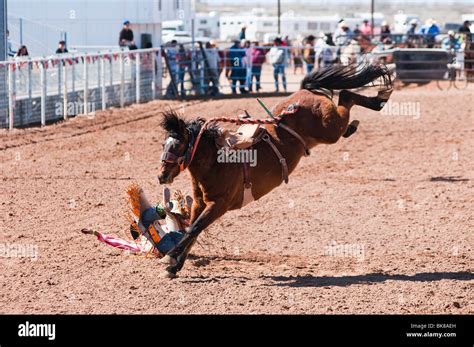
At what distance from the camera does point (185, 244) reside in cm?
788

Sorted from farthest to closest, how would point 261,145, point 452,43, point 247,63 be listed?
point 452,43
point 247,63
point 261,145

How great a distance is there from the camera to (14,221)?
10.1 m

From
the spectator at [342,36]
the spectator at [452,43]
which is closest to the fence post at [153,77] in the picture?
the spectator at [342,36]

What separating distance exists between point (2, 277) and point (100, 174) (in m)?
5.70

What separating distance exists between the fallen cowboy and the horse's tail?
6.22 feet

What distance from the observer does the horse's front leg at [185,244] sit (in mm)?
7859

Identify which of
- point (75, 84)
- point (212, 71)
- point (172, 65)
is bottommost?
point (75, 84)

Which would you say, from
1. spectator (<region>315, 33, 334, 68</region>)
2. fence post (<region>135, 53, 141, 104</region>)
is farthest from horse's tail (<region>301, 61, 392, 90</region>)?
spectator (<region>315, 33, 334, 68</region>)

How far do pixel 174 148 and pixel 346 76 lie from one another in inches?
106

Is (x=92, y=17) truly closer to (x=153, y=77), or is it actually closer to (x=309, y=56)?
(x=153, y=77)

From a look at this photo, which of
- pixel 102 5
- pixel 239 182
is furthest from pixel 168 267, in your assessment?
pixel 102 5

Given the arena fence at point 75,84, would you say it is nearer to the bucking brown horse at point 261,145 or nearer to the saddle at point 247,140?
the bucking brown horse at point 261,145

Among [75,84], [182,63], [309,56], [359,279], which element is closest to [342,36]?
[309,56]

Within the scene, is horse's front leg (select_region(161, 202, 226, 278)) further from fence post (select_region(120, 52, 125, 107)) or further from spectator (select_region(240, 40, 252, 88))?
spectator (select_region(240, 40, 252, 88))
